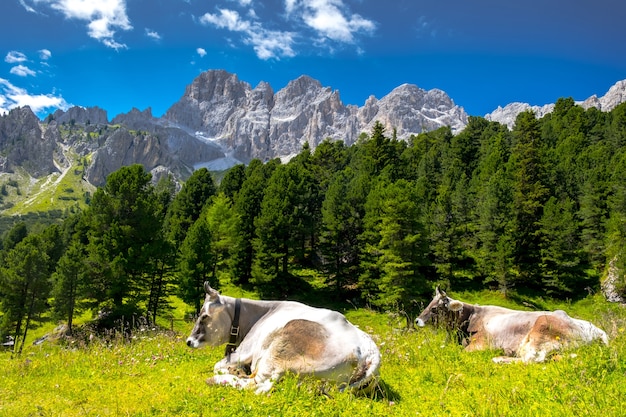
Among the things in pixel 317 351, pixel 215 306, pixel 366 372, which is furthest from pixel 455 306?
pixel 215 306

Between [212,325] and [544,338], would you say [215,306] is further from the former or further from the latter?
[544,338]

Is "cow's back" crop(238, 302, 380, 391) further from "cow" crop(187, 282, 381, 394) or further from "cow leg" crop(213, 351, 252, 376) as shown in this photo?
"cow leg" crop(213, 351, 252, 376)

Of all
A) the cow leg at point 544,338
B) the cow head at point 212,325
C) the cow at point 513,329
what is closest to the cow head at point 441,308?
the cow at point 513,329

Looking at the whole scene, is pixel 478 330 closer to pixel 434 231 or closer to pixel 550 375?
pixel 550 375

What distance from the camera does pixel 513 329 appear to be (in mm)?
7852

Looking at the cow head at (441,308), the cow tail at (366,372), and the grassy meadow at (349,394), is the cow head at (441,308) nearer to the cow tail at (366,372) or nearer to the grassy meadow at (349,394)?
the grassy meadow at (349,394)

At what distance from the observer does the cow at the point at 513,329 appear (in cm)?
675

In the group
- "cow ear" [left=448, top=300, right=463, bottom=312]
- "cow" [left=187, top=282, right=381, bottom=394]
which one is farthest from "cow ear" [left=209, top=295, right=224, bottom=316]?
"cow ear" [left=448, top=300, right=463, bottom=312]


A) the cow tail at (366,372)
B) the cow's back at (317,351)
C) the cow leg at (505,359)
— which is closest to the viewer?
the cow tail at (366,372)

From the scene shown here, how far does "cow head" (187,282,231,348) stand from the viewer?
21.5 ft

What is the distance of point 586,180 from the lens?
51781 mm

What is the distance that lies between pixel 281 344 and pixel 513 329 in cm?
518

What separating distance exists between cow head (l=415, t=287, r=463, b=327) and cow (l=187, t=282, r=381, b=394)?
3.92m

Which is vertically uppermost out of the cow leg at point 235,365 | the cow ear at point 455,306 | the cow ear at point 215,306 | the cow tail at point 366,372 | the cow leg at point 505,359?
the cow ear at point 215,306
